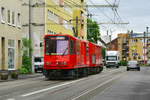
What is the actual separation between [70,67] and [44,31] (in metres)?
33.0

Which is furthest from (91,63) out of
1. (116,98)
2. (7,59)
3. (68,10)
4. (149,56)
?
(149,56)

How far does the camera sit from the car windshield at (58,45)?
33834 mm

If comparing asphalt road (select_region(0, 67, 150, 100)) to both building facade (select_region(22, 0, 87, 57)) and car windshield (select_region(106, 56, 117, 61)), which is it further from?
car windshield (select_region(106, 56, 117, 61))

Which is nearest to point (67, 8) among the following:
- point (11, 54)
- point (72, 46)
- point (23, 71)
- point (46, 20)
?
point (46, 20)

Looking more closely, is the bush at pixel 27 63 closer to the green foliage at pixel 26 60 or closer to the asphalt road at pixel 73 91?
the green foliage at pixel 26 60

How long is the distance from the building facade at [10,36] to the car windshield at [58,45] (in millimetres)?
12752

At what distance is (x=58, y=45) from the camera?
111 ft

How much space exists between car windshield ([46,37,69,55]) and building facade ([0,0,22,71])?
502 inches

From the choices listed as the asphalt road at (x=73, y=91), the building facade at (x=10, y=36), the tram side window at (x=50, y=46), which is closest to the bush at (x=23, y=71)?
the building facade at (x=10, y=36)

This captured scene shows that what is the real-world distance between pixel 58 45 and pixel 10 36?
1584cm

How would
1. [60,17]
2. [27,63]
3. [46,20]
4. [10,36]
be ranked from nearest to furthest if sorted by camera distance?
[27,63] < [10,36] < [46,20] < [60,17]

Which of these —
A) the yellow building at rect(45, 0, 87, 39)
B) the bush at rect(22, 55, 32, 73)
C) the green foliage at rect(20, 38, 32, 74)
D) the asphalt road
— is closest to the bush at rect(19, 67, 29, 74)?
the green foliage at rect(20, 38, 32, 74)

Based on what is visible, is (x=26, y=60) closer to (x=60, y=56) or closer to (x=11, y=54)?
(x=11, y=54)

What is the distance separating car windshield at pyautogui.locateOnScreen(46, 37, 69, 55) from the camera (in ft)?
111
